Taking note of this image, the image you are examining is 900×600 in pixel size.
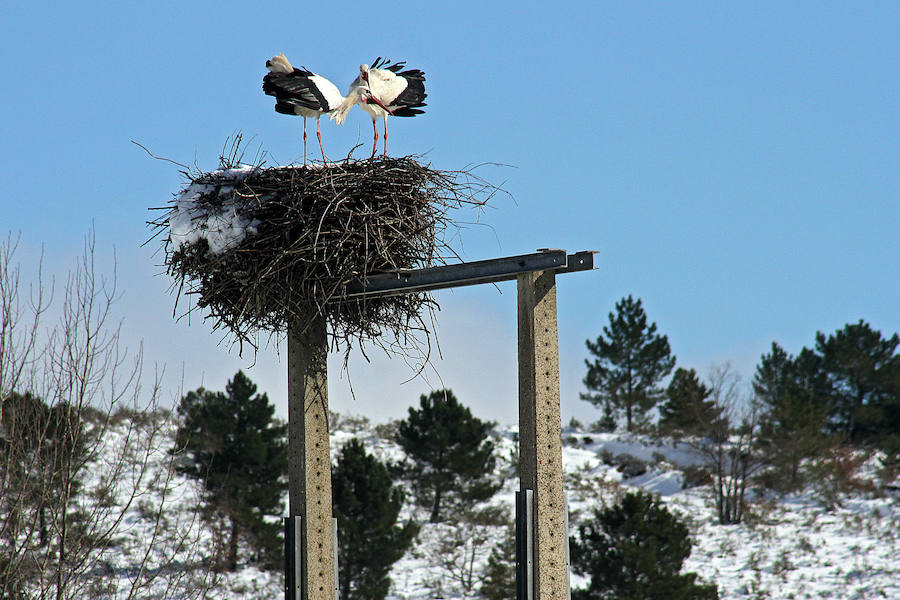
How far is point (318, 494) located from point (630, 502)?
42.6ft

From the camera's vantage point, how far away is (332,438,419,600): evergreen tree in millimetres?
21156

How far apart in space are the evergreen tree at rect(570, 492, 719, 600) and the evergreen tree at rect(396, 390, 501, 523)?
685 centimetres

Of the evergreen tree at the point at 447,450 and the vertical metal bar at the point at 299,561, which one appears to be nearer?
the vertical metal bar at the point at 299,561

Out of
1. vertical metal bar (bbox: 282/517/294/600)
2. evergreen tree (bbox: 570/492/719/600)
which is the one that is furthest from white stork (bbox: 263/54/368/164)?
evergreen tree (bbox: 570/492/719/600)

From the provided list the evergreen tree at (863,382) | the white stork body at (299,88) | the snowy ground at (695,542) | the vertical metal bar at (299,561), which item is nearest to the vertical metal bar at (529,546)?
the vertical metal bar at (299,561)

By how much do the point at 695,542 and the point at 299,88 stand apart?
1968cm

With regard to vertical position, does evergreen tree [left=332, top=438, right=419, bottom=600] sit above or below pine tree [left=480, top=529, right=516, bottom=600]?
above

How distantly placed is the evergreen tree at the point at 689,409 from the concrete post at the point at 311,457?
2498 centimetres

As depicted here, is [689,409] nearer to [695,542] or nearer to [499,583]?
[695,542]

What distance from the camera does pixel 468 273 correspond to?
18.7 ft

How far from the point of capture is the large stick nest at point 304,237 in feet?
20.5

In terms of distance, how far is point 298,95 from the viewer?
7129 mm

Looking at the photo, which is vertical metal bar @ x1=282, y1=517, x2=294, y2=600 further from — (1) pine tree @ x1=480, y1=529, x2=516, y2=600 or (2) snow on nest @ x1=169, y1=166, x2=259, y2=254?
(1) pine tree @ x1=480, y1=529, x2=516, y2=600

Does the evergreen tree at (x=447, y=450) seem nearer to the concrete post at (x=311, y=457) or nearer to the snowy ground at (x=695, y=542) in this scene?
the snowy ground at (x=695, y=542)
